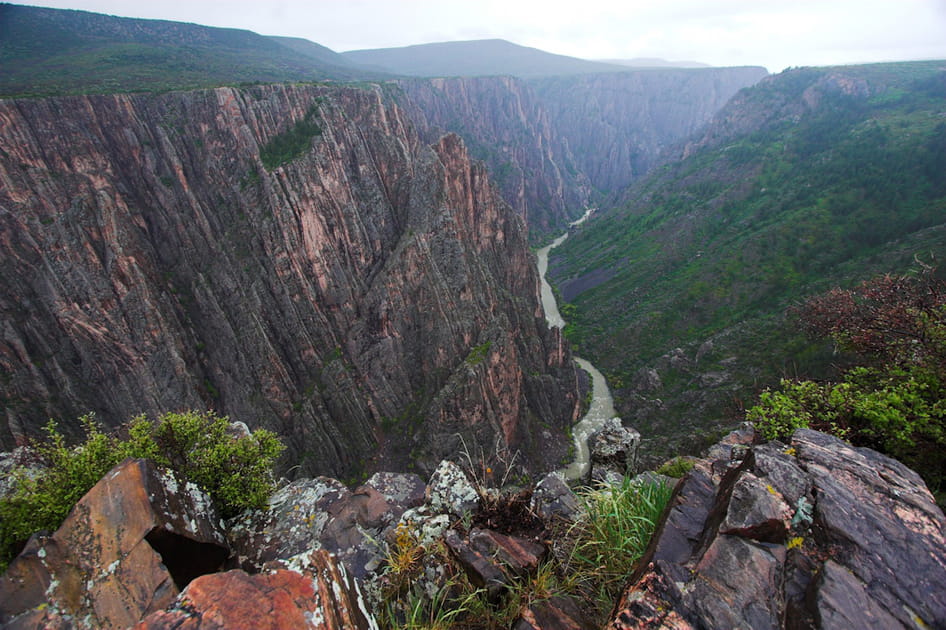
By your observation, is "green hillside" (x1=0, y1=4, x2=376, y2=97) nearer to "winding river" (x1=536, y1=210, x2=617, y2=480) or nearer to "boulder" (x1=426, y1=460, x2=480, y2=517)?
"boulder" (x1=426, y1=460, x2=480, y2=517)

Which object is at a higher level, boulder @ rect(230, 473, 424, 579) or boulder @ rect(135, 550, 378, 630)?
boulder @ rect(135, 550, 378, 630)

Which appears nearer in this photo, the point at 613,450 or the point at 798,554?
the point at 798,554

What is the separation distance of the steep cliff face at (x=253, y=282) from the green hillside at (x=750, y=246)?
2132 centimetres

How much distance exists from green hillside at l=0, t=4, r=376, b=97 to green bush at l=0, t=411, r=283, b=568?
58485 mm

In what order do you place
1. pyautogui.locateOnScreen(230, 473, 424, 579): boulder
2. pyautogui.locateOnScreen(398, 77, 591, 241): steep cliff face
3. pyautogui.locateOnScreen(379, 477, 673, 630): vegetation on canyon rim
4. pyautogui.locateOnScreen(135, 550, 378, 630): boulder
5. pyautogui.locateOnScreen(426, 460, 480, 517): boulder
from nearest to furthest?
pyautogui.locateOnScreen(135, 550, 378, 630): boulder < pyautogui.locateOnScreen(379, 477, 673, 630): vegetation on canyon rim < pyautogui.locateOnScreen(230, 473, 424, 579): boulder < pyautogui.locateOnScreen(426, 460, 480, 517): boulder < pyautogui.locateOnScreen(398, 77, 591, 241): steep cliff face

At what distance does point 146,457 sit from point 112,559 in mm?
3355

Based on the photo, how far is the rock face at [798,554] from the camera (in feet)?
15.1

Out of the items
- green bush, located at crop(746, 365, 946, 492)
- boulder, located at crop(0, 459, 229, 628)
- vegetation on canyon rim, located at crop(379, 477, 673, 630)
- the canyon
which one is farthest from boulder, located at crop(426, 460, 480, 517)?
the canyon

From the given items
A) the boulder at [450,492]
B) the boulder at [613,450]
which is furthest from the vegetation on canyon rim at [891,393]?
the boulder at [450,492]

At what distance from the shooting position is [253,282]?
167 feet

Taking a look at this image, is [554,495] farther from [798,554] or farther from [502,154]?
[502,154]

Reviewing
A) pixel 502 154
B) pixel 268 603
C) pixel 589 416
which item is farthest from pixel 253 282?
pixel 502 154

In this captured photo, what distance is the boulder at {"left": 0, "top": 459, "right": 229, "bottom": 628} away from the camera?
275 inches

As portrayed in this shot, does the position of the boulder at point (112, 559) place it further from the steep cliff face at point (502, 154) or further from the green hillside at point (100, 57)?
the steep cliff face at point (502, 154)
